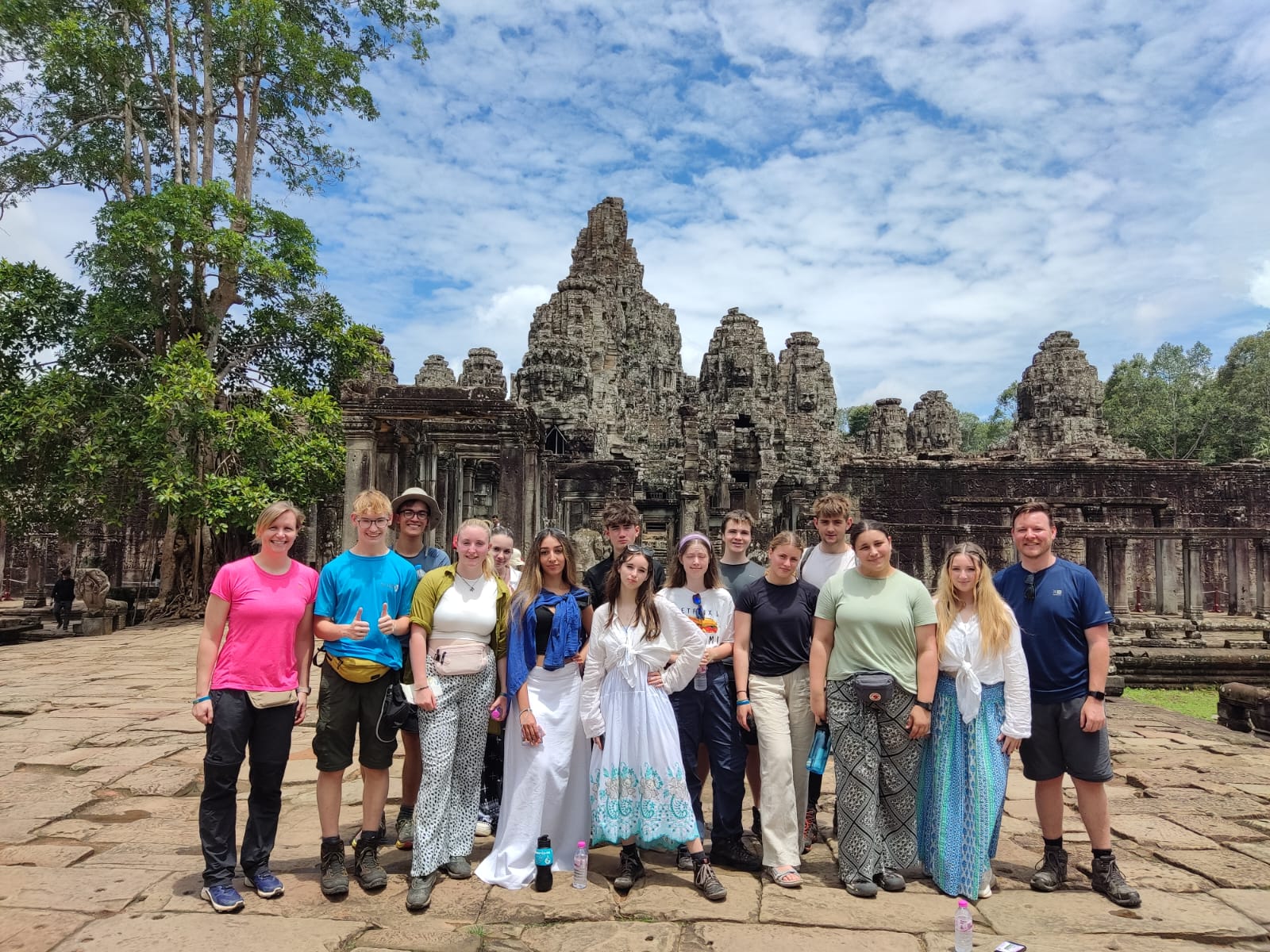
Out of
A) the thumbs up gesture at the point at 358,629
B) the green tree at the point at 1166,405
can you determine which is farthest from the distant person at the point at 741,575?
the green tree at the point at 1166,405

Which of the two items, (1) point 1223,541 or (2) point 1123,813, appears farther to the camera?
(1) point 1223,541

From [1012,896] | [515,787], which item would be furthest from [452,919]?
[1012,896]


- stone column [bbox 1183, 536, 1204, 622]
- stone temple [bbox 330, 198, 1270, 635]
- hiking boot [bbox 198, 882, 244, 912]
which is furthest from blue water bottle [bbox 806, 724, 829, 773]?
stone column [bbox 1183, 536, 1204, 622]

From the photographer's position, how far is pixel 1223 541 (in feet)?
68.2

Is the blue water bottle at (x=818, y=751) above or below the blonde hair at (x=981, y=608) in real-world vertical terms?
below

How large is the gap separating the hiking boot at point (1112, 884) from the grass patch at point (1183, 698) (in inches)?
256

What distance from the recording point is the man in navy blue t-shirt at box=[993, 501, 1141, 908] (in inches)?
140

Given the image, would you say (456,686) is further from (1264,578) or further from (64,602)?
(1264,578)

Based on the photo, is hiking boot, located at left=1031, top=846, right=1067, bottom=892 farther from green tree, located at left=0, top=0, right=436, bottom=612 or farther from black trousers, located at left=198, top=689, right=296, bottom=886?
green tree, located at left=0, top=0, right=436, bottom=612

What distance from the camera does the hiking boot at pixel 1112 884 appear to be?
3402 mm

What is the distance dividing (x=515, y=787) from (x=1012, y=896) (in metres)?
2.27

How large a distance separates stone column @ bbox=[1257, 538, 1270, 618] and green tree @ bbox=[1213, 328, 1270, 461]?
18460mm

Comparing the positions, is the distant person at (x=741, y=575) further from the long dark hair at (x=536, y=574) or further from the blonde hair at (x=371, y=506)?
the blonde hair at (x=371, y=506)

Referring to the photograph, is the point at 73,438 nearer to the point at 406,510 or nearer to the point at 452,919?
the point at 406,510
